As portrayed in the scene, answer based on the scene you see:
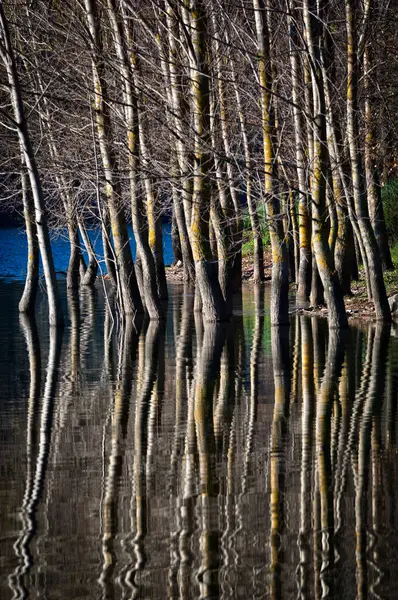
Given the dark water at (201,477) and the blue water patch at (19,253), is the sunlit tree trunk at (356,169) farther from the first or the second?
the blue water patch at (19,253)

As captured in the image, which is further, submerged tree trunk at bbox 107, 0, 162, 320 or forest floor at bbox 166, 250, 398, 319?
forest floor at bbox 166, 250, 398, 319

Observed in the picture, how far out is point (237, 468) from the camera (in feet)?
29.7

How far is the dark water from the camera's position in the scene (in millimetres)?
6285

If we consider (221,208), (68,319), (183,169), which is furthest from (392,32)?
(68,319)

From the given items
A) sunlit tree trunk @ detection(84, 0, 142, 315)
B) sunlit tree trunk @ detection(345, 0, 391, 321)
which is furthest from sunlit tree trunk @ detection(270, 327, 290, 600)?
sunlit tree trunk @ detection(84, 0, 142, 315)

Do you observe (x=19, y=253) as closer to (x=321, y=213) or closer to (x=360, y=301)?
(x=360, y=301)

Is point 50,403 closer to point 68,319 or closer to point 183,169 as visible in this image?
point 183,169

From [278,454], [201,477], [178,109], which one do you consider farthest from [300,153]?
[201,477]

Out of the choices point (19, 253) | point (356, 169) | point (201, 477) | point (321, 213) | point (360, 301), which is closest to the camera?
point (201, 477)

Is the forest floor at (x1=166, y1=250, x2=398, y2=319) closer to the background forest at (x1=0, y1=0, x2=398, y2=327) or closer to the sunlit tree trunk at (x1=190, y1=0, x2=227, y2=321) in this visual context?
the background forest at (x1=0, y1=0, x2=398, y2=327)

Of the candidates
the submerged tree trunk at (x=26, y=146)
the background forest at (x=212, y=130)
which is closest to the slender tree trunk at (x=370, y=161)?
the background forest at (x=212, y=130)

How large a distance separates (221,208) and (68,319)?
15.0ft

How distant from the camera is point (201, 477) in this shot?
8.76 meters

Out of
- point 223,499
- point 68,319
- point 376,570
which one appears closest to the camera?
point 376,570
